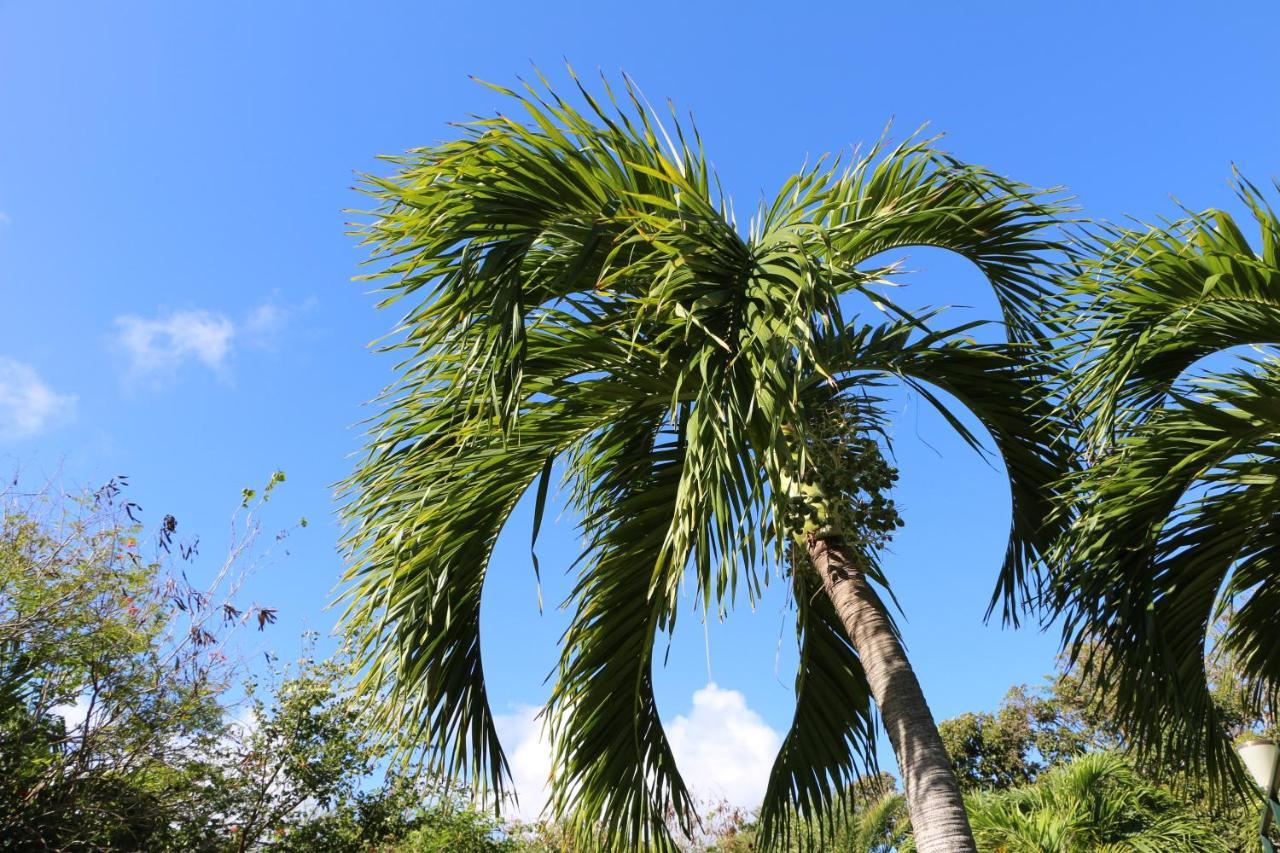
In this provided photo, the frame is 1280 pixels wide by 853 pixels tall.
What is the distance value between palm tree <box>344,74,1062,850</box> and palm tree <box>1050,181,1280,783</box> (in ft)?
1.39

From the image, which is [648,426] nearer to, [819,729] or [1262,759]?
[819,729]

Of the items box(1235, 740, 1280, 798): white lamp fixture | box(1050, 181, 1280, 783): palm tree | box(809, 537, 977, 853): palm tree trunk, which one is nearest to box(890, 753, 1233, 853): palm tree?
box(1235, 740, 1280, 798): white lamp fixture

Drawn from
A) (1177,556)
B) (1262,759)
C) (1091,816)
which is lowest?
(1091,816)

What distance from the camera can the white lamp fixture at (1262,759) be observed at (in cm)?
568

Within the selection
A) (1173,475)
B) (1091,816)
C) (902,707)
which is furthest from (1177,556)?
(1091,816)

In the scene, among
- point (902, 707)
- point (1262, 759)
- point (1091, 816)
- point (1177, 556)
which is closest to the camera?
point (902, 707)

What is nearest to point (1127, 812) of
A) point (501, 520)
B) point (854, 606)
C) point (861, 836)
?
point (861, 836)

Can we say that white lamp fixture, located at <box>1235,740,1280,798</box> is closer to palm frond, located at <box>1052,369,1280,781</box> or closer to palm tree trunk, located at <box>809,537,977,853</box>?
palm frond, located at <box>1052,369,1280,781</box>

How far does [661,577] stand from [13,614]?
7212 millimetres

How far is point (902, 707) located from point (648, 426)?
1.84 meters

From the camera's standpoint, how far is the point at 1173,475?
13.4ft

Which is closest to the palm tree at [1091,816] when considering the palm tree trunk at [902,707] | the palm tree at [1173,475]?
the palm tree at [1173,475]

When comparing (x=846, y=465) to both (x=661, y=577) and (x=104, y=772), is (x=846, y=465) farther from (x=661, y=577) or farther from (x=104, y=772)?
(x=104, y=772)

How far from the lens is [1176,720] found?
4441mm
